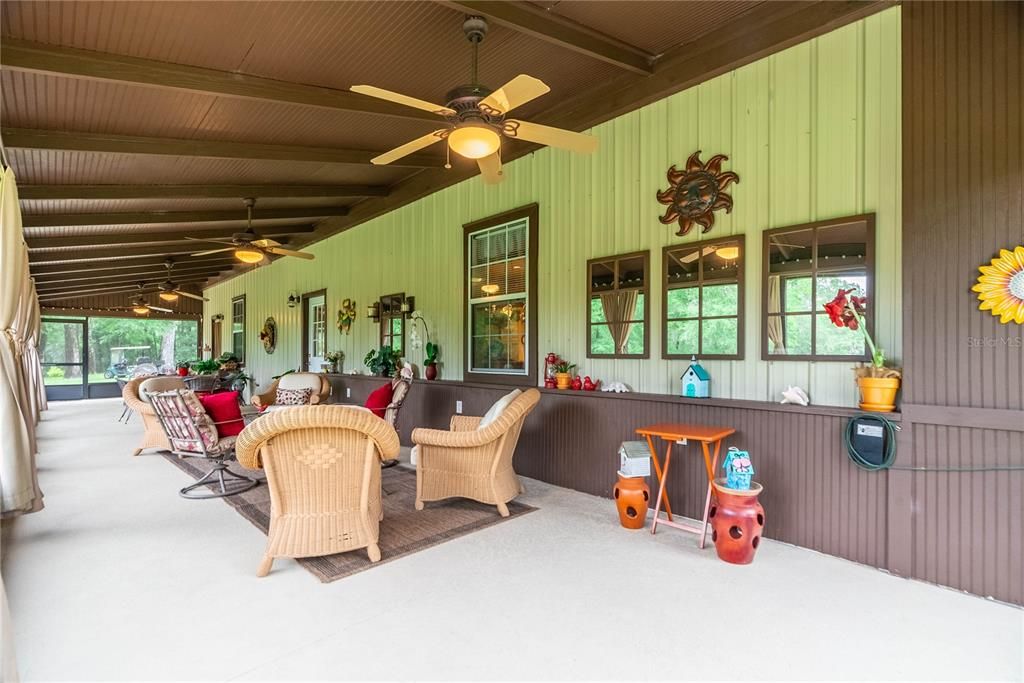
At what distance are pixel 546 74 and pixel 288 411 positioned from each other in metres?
3.42

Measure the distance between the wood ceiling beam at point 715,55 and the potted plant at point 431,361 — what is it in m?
2.43

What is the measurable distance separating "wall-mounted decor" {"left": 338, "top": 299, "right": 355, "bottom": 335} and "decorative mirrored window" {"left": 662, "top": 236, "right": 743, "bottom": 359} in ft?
18.4

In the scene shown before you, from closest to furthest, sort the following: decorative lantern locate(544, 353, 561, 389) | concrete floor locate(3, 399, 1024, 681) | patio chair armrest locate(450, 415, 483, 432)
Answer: concrete floor locate(3, 399, 1024, 681), patio chair armrest locate(450, 415, 483, 432), decorative lantern locate(544, 353, 561, 389)

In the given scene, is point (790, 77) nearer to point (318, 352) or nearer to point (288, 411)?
point (288, 411)

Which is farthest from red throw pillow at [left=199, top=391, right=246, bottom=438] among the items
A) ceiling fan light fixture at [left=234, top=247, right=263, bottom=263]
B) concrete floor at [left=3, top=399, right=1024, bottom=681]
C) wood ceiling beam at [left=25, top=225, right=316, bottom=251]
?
wood ceiling beam at [left=25, top=225, right=316, bottom=251]

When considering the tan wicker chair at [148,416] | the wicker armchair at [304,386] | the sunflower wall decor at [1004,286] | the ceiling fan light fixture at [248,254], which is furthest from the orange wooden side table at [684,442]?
the tan wicker chair at [148,416]

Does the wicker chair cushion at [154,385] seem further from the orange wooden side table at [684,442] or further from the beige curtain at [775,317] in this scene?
the beige curtain at [775,317]

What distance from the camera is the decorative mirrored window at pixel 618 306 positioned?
13.9 ft

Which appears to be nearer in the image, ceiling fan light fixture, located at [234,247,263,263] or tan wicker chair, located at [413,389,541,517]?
tan wicker chair, located at [413,389,541,517]

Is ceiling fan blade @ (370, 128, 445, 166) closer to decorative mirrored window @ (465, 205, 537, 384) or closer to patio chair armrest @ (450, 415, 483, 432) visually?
decorative mirrored window @ (465, 205, 537, 384)

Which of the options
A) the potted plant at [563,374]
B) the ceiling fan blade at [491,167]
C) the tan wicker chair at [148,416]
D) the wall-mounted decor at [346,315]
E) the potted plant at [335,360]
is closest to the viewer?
the ceiling fan blade at [491,167]

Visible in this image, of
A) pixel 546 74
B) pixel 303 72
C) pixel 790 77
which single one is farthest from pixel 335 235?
pixel 790 77

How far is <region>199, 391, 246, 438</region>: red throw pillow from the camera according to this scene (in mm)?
4496

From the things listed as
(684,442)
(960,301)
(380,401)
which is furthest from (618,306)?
(380,401)
